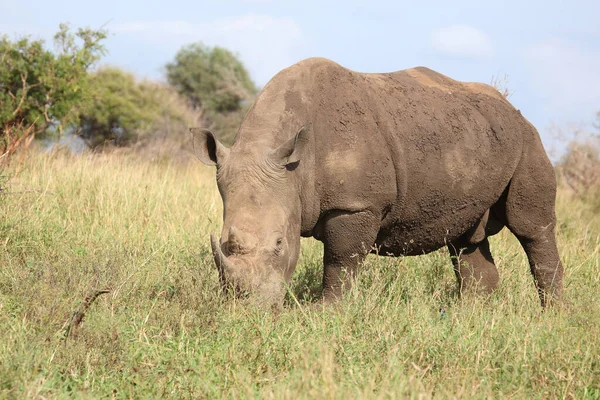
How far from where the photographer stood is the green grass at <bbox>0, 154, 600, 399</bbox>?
388 cm

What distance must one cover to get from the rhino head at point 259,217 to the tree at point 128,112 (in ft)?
47.4

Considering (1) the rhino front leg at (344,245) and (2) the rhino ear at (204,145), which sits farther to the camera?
(1) the rhino front leg at (344,245)

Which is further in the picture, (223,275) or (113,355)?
(223,275)

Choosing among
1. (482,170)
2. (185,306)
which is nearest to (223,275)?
(185,306)

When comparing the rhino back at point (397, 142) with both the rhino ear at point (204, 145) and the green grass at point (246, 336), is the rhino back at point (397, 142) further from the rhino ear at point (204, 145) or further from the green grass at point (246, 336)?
the green grass at point (246, 336)

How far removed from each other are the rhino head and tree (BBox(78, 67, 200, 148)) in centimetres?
1445

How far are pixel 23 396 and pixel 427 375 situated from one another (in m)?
1.94

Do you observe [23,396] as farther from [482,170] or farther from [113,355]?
[482,170]

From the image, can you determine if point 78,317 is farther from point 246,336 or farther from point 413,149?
point 413,149

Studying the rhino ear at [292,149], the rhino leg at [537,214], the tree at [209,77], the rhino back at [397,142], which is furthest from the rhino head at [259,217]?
the tree at [209,77]

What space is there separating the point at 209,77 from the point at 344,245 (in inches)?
962

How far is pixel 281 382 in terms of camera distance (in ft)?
12.8

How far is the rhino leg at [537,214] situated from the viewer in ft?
21.7

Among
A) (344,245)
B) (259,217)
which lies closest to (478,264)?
(344,245)
